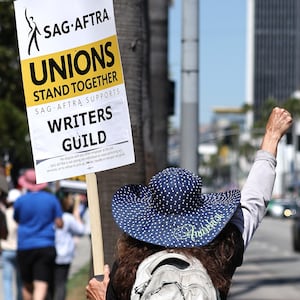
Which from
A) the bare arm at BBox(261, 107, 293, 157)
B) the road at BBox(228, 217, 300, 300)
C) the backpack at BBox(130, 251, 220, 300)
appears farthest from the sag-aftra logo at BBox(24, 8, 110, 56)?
the road at BBox(228, 217, 300, 300)

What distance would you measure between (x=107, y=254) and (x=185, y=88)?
3.54 m

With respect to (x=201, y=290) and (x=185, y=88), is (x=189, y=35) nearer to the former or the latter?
(x=185, y=88)

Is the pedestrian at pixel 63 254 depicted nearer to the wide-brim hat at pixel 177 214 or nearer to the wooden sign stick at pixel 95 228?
the wooden sign stick at pixel 95 228

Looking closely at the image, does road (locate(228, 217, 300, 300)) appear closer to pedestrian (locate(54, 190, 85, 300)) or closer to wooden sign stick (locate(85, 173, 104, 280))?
pedestrian (locate(54, 190, 85, 300))

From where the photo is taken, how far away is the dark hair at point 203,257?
360 centimetres

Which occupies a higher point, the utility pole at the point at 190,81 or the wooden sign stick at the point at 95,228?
the wooden sign stick at the point at 95,228

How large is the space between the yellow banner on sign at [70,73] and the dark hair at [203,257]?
52.2 inches

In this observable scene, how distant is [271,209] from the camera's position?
8475 cm

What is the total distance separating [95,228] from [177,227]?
127 centimetres

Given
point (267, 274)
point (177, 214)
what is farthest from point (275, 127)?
point (267, 274)

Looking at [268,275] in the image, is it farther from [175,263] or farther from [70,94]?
[175,263]

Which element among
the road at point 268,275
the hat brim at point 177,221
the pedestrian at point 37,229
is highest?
the hat brim at point 177,221

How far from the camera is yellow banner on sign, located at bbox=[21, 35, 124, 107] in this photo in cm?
498

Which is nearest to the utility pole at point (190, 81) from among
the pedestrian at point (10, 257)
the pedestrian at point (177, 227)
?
the pedestrian at point (10, 257)
